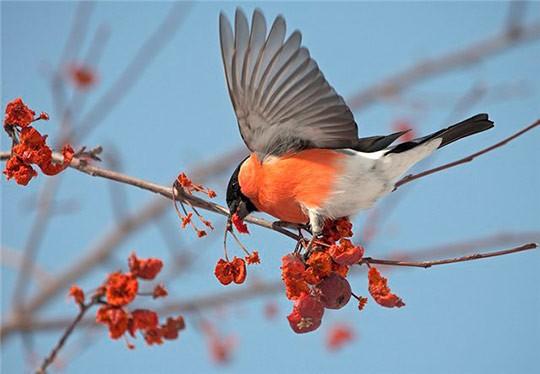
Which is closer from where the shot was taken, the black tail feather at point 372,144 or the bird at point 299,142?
the bird at point 299,142

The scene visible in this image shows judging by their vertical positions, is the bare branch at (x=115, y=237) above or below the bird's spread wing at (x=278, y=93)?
above

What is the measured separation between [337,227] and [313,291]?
32 cm

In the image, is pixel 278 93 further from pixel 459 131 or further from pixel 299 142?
pixel 459 131

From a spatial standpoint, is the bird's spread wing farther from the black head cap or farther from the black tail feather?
the black head cap

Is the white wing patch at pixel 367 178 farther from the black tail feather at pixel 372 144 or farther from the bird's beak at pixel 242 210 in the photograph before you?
the bird's beak at pixel 242 210

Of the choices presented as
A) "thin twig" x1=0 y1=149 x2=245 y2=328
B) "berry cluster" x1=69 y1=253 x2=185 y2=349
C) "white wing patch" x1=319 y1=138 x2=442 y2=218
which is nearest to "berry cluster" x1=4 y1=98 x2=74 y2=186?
"berry cluster" x1=69 y1=253 x2=185 y2=349

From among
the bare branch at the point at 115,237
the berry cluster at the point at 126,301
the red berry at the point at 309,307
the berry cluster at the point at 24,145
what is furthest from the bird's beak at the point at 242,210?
the bare branch at the point at 115,237

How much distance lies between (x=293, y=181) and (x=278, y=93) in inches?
11.8

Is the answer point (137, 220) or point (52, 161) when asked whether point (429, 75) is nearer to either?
point (137, 220)

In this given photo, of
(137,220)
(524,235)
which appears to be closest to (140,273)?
(524,235)

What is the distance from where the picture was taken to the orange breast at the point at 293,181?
2154mm

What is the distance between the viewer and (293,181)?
2203mm

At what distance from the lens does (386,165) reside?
2.16 metres

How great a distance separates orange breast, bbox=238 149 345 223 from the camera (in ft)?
7.07
